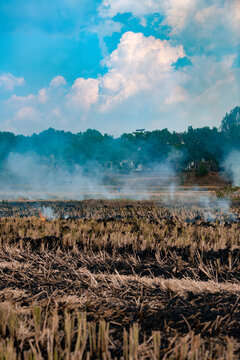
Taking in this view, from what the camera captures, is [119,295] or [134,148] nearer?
[119,295]

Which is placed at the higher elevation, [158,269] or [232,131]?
[232,131]

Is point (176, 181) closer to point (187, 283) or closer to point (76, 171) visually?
point (76, 171)

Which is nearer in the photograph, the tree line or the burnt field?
the burnt field

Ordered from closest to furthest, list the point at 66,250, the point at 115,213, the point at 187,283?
1. the point at 187,283
2. the point at 66,250
3. the point at 115,213

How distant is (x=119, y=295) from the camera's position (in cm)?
366

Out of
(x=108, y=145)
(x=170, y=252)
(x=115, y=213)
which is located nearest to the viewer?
(x=170, y=252)

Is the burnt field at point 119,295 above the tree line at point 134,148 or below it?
below

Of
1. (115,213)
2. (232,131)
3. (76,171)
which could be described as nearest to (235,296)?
(115,213)

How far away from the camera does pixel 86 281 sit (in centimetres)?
407

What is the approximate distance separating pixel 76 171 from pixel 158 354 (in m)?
41.7

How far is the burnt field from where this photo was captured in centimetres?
244

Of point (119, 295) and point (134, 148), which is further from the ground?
point (134, 148)

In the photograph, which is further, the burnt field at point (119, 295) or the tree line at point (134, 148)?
the tree line at point (134, 148)

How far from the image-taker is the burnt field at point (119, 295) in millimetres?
2438
